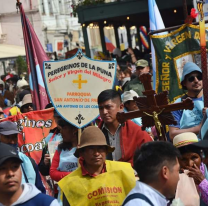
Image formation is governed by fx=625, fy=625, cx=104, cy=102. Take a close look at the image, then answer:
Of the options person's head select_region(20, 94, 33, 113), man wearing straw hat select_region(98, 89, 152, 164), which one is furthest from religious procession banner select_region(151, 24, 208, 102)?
person's head select_region(20, 94, 33, 113)

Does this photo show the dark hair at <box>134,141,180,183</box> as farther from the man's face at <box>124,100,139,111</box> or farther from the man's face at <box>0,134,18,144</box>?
the man's face at <box>124,100,139,111</box>

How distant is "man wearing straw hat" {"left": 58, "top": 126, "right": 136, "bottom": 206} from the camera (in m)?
5.54

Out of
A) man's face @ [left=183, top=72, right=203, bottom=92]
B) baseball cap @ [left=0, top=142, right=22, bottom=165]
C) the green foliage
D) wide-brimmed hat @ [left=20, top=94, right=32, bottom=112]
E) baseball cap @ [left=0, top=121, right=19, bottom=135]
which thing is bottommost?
the green foliage

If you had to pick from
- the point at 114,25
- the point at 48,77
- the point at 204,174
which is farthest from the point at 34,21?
the point at 204,174

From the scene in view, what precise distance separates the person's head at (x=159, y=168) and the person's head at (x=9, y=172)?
90 cm

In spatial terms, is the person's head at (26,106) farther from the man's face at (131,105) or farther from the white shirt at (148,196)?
the white shirt at (148,196)

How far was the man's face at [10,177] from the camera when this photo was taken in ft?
14.5

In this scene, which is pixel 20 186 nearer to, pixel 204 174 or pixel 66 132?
pixel 204 174

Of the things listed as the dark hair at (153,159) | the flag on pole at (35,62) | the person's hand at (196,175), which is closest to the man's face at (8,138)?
the person's hand at (196,175)

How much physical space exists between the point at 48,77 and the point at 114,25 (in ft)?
72.7

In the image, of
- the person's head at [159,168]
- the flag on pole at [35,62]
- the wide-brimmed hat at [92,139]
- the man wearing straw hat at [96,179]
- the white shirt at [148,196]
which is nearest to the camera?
the white shirt at [148,196]

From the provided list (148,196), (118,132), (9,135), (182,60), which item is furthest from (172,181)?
(182,60)

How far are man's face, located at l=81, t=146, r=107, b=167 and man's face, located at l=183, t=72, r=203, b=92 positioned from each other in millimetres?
1824

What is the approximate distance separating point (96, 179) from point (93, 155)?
0.22 meters
